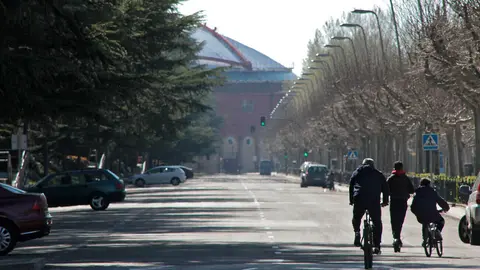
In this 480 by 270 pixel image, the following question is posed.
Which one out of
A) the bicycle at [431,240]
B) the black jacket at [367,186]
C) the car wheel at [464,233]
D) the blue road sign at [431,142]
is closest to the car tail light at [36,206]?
the black jacket at [367,186]

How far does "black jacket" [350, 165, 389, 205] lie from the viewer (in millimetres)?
19969

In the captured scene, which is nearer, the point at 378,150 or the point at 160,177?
the point at 378,150

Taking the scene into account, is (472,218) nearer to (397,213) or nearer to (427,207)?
(427,207)

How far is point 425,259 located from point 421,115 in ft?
130

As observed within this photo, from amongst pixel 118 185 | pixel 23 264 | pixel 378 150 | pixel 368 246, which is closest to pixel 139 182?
→ pixel 378 150

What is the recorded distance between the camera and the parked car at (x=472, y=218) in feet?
78.6

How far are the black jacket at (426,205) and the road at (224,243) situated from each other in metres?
0.73

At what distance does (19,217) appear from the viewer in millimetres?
24422

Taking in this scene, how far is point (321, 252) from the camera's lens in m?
23.2

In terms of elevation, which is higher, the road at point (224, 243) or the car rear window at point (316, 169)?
the car rear window at point (316, 169)

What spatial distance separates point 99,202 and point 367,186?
2892cm

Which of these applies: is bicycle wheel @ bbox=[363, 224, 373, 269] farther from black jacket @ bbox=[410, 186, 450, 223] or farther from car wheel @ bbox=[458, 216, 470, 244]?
car wheel @ bbox=[458, 216, 470, 244]

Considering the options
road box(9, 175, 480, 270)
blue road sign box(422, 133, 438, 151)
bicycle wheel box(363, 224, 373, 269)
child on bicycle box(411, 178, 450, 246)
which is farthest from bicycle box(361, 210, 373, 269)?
Result: blue road sign box(422, 133, 438, 151)

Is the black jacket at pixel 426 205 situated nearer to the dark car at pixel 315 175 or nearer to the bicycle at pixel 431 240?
the bicycle at pixel 431 240
